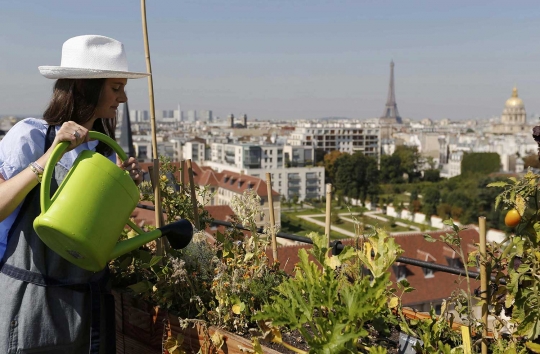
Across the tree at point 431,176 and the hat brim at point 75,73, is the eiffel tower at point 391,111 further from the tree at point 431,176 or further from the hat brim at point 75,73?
the hat brim at point 75,73

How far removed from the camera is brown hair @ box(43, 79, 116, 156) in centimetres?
132

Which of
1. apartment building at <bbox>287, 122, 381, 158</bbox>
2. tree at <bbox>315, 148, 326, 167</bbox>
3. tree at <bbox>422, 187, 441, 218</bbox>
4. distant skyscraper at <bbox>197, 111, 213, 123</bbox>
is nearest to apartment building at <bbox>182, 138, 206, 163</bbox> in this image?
tree at <bbox>315, 148, 326, 167</bbox>

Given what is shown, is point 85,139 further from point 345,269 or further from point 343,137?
point 343,137

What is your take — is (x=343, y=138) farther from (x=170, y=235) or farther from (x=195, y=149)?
(x=170, y=235)

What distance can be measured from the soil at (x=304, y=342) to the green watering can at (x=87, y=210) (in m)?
0.36

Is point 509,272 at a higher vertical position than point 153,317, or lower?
higher

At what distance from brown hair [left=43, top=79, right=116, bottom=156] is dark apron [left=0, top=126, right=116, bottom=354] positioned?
5 centimetres

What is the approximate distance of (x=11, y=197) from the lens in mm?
1146

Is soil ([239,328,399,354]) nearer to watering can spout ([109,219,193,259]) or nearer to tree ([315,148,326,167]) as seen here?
watering can spout ([109,219,193,259])

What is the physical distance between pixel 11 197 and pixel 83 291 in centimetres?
28

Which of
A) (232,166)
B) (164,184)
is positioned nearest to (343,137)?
(232,166)

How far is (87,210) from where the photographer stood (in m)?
1.12

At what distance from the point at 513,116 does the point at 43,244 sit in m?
99.3

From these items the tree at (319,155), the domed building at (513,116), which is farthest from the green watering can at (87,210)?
Answer: the domed building at (513,116)
